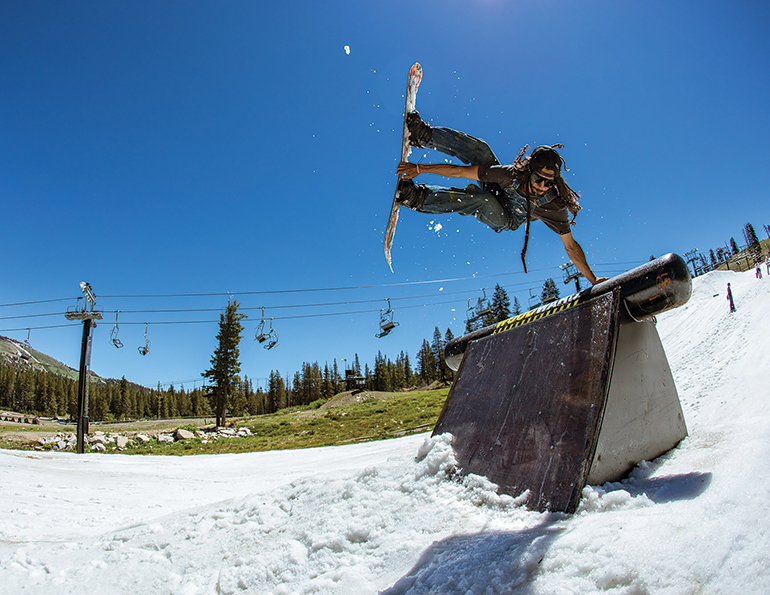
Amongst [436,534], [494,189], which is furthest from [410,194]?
[436,534]

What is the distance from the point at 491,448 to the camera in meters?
2.54

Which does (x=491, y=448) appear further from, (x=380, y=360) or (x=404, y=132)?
(x=380, y=360)

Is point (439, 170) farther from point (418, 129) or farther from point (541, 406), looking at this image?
point (541, 406)

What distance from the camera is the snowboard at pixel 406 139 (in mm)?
3924

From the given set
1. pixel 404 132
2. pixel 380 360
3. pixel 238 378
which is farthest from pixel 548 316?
pixel 380 360

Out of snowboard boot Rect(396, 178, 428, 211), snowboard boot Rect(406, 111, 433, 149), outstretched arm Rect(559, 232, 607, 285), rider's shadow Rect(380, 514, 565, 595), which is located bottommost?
rider's shadow Rect(380, 514, 565, 595)

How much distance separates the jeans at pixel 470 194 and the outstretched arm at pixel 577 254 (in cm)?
46

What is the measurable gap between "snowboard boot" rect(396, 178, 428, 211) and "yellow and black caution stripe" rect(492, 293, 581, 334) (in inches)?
53.4

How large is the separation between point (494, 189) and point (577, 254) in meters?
0.99

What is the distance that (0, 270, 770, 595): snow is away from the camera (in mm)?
1296

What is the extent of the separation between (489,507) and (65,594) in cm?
230

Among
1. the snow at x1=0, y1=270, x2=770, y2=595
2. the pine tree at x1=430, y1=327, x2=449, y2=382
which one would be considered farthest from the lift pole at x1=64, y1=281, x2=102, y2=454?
the pine tree at x1=430, y1=327, x2=449, y2=382

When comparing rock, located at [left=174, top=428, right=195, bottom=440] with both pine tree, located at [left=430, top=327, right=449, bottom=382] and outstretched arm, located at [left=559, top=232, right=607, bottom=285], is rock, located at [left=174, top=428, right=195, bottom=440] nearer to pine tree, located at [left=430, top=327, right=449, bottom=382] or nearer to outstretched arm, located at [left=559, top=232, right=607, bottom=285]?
outstretched arm, located at [left=559, top=232, right=607, bottom=285]

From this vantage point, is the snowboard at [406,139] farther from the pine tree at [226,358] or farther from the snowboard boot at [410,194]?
the pine tree at [226,358]
